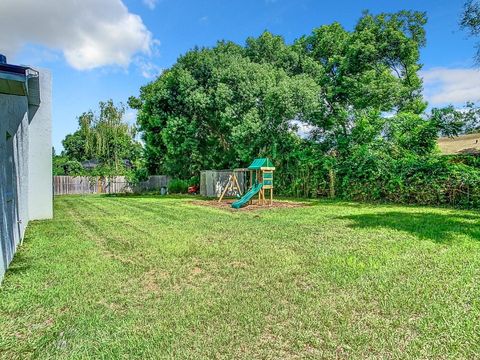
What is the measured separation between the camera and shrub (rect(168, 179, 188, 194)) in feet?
69.6

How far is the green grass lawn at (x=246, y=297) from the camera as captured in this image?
233 centimetres

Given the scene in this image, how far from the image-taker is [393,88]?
712 inches

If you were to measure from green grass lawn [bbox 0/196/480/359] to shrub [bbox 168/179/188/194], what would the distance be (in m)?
15.2

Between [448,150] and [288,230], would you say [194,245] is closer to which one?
[288,230]

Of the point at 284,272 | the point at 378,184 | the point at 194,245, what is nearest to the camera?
the point at 284,272

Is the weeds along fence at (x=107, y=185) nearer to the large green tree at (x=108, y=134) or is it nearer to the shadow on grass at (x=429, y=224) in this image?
the large green tree at (x=108, y=134)

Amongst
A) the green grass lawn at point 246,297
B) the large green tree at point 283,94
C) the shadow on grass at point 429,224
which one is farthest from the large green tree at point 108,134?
the green grass lawn at point 246,297

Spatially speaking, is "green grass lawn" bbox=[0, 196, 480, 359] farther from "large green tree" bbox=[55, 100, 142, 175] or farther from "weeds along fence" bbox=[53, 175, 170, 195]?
"large green tree" bbox=[55, 100, 142, 175]

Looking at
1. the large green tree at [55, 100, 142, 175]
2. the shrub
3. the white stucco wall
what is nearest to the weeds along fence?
the large green tree at [55, 100, 142, 175]

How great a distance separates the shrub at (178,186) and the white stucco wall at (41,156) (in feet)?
41.3

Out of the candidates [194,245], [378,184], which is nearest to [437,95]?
[378,184]

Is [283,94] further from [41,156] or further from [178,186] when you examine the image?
[41,156]

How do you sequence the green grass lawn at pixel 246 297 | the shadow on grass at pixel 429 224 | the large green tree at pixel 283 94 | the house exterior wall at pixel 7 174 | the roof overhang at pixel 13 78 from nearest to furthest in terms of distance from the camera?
the green grass lawn at pixel 246 297
the roof overhang at pixel 13 78
the house exterior wall at pixel 7 174
the shadow on grass at pixel 429 224
the large green tree at pixel 283 94

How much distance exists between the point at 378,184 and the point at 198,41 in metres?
13.5
